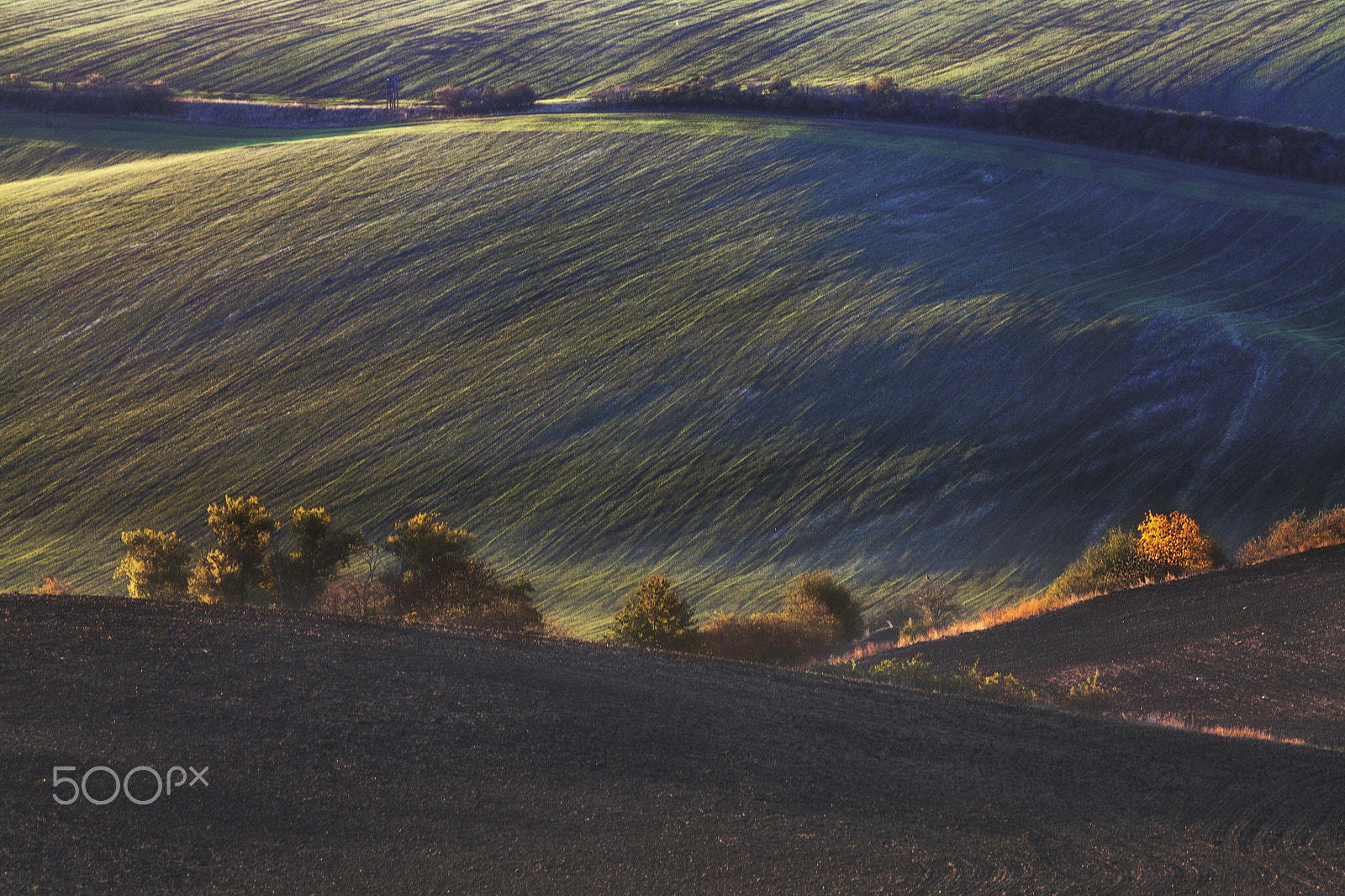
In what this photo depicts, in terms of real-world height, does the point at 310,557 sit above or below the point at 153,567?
above

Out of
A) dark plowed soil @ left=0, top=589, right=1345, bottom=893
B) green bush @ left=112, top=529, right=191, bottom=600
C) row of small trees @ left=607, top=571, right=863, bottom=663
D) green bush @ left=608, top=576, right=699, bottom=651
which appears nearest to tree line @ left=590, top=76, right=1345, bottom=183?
row of small trees @ left=607, top=571, right=863, bottom=663

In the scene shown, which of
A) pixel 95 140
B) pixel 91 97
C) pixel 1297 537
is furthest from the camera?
pixel 91 97

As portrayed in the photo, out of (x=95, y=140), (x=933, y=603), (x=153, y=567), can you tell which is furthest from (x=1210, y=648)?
(x=95, y=140)

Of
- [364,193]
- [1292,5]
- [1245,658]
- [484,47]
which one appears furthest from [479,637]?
[1292,5]

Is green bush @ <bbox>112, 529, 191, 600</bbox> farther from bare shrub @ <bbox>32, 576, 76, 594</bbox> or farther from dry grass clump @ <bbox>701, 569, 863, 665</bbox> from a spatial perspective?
dry grass clump @ <bbox>701, 569, 863, 665</bbox>

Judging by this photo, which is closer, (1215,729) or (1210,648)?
(1215,729)

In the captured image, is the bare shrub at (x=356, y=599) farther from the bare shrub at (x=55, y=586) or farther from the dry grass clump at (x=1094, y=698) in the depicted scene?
the dry grass clump at (x=1094, y=698)

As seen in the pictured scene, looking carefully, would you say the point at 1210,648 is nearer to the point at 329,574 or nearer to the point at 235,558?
the point at 329,574
